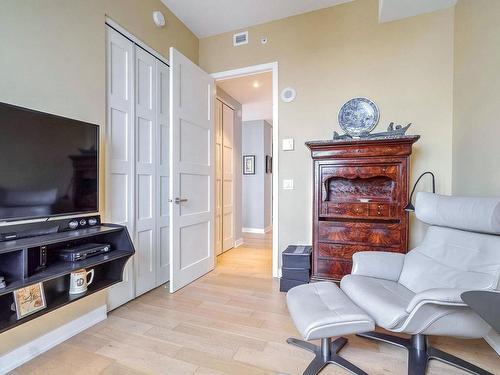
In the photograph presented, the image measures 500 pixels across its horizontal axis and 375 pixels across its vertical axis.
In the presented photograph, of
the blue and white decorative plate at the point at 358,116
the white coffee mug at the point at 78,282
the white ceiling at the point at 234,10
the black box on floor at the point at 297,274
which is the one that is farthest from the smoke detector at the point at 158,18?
the black box on floor at the point at 297,274

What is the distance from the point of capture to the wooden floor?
1.48 meters

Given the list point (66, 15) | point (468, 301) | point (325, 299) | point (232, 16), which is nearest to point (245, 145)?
point (232, 16)

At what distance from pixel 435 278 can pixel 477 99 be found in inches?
53.1

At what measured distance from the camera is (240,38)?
302 centimetres

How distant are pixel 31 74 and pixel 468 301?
8.01 feet

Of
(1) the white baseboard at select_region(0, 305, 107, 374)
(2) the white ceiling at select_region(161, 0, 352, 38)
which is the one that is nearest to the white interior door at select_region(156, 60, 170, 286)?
(2) the white ceiling at select_region(161, 0, 352, 38)

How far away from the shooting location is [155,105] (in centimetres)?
256

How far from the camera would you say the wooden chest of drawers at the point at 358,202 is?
2.09 m

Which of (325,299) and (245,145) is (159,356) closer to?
(325,299)

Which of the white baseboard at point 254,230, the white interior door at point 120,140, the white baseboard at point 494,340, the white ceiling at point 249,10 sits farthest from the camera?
the white baseboard at point 254,230

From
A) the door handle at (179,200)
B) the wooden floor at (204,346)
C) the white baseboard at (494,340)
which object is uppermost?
the door handle at (179,200)

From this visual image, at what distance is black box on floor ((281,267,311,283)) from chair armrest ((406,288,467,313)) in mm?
1195

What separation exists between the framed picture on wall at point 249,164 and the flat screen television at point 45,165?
13.6 feet

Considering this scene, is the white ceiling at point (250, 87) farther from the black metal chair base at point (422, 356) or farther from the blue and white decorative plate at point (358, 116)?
the black metal chair base at point (422, 356)
